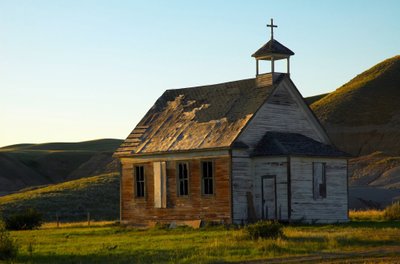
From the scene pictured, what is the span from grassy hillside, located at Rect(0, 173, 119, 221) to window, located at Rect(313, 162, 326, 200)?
2203 cm

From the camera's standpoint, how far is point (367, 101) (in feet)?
387

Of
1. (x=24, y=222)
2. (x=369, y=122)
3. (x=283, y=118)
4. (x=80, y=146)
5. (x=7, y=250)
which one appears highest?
(x=369, y=122)

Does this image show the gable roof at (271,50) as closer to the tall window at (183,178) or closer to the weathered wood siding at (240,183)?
the weathered wood siding at (240,183)

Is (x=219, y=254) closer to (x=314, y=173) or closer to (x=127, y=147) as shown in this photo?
(x=314, y=173)

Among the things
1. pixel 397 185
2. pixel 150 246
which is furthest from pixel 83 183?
pixel 150 246

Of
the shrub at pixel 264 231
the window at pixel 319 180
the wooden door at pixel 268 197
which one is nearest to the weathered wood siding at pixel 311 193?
the window at pixel 319 180

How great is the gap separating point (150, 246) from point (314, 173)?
12.2 m

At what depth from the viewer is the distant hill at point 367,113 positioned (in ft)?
338

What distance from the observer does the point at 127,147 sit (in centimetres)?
4356

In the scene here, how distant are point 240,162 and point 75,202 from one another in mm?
25301

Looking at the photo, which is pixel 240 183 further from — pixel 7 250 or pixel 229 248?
pixel 7 250

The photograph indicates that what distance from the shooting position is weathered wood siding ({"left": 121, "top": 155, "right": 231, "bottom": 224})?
124 ft

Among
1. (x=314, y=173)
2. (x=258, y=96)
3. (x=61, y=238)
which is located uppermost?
(x=258, y=96)

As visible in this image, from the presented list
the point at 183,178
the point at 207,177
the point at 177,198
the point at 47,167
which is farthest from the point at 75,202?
the point at 47,167
